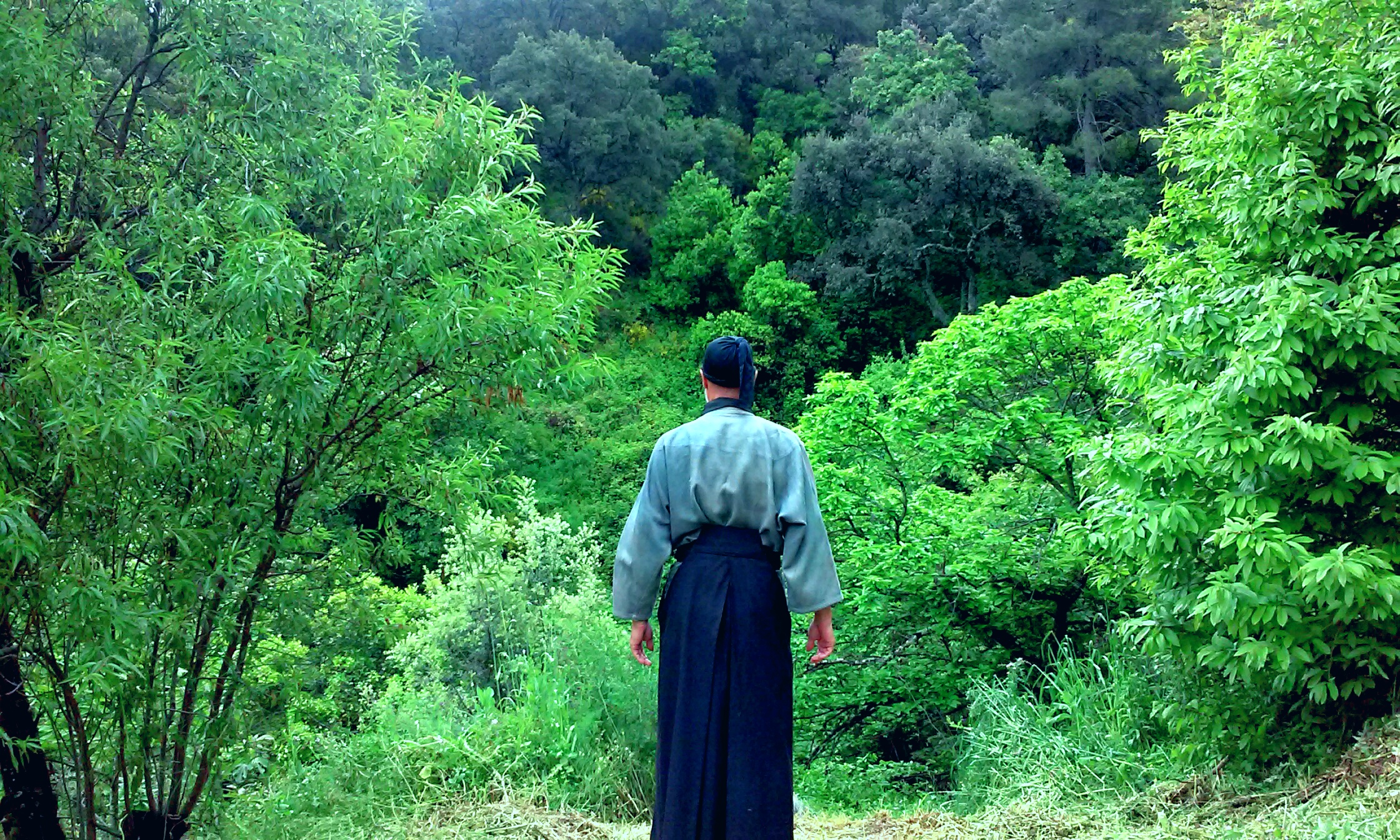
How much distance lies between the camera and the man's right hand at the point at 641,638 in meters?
3.04

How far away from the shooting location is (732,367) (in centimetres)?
298

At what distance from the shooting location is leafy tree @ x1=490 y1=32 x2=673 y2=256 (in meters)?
22.0

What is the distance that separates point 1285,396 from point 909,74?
20.7m

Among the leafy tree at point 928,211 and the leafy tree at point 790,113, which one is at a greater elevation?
the leafy tree at point 790,113

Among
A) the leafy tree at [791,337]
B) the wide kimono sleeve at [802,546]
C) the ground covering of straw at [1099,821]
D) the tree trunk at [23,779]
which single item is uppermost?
the leafy tree at [791,337]

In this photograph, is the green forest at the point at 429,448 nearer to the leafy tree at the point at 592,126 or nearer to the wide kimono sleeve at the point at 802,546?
the wide kimono sleeve at the point at 802,546

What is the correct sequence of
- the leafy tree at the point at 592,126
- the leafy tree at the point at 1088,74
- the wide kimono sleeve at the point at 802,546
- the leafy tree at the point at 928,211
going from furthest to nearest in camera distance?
the leafy tree at the point at 592,126 < the leafy tree at the point at 1088,74 < the leafy tree at the point at 928,211 < the wide kimono sleeve at the point at 802,546

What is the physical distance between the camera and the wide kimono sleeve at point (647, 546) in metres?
2.93

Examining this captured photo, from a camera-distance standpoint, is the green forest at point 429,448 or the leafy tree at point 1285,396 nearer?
the green forest at point 429,448

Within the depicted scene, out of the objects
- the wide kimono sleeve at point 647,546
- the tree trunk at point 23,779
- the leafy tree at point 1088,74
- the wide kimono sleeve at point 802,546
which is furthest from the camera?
the leafy tree at point 1088,74

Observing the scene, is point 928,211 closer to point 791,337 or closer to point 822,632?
point 791,337

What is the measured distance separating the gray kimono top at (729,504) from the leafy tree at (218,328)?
0.83 meters

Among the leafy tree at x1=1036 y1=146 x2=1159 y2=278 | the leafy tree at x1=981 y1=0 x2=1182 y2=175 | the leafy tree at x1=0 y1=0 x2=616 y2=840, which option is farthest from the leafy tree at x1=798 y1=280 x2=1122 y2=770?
the leafy tree at x1=981 y1=0 x2=1182 y2=175

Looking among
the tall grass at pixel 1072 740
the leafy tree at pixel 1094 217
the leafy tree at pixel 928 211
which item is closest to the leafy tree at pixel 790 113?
the leafy tree at pixel 928 211
